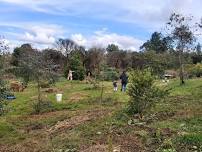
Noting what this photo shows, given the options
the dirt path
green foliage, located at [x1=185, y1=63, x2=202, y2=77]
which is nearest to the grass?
the dirt path

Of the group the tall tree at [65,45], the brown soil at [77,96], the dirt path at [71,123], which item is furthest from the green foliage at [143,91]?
the tall tree at [65,45]

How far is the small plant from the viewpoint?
655 inches

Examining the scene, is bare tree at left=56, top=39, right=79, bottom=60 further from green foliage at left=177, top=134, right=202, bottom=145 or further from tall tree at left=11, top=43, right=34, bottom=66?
green foliage at left=177, top=134, right=202, bottom=145

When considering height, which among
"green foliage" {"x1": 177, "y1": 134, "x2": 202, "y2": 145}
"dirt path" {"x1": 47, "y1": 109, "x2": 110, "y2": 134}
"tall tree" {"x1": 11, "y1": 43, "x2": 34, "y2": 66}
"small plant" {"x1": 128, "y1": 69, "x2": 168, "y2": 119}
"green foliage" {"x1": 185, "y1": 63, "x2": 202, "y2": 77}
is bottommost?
"dirt path" {"x1": 47, "y1": 109, "x2": 110, "y2": 134}

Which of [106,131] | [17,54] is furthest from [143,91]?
[17,54]

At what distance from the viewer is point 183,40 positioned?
36.0 metres

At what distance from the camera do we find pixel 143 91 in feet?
54.5

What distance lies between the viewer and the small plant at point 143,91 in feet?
54.5

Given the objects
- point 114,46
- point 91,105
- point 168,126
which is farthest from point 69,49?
point 168,126

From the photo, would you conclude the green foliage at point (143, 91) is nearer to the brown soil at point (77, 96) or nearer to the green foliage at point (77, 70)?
the brown soil at point (77, 96)

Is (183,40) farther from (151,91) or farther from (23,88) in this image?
(151,91)

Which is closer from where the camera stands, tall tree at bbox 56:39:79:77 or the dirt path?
the dirt path

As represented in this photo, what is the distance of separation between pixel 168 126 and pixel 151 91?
9.67ft

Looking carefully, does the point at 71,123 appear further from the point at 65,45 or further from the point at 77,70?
the point at 65,45
